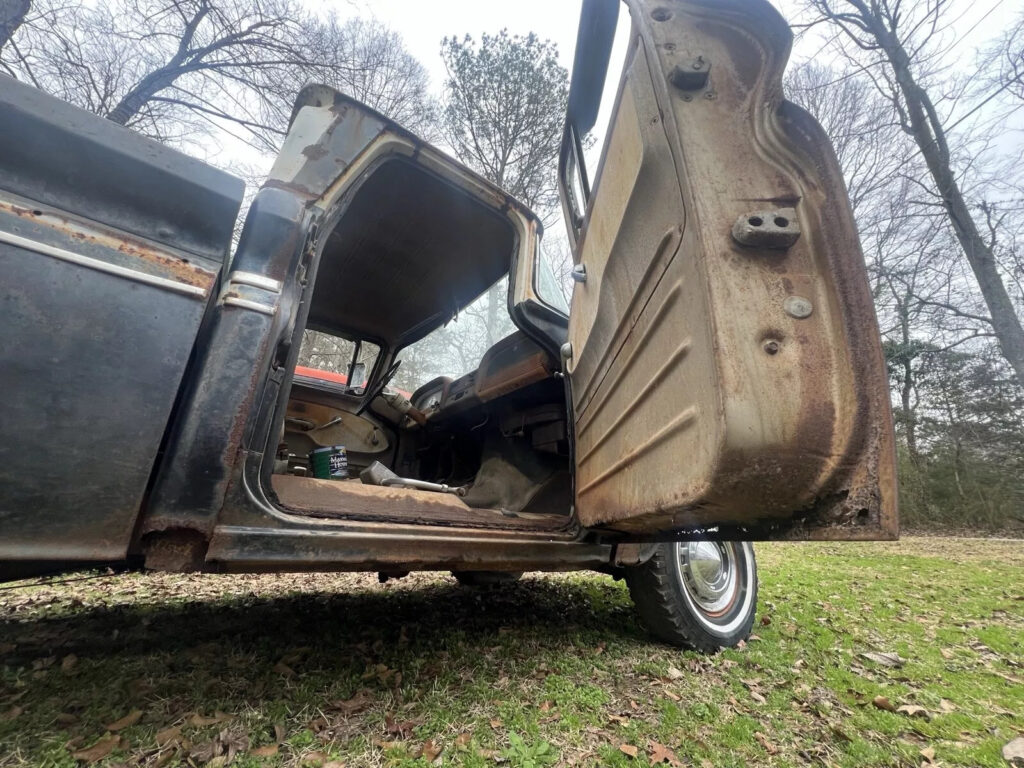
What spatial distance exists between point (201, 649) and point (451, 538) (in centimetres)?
114

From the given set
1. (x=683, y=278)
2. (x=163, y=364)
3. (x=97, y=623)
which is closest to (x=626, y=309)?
(x=683, y=278)

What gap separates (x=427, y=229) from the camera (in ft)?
8.03

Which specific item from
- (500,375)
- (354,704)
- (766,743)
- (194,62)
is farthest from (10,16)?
(766,743)

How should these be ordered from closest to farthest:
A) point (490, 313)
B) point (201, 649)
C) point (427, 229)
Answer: point (201, 649) < point (427, 229) < point (490, 313)

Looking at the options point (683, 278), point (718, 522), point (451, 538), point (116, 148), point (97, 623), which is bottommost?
point (97, 623)

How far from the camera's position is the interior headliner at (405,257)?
2.19 metres

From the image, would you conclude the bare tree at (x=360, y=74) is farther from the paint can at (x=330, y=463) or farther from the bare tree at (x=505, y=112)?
the paint can at (x=330, y=463)

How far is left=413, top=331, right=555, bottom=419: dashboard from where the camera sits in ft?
7.46

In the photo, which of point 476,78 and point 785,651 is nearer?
point 785,651

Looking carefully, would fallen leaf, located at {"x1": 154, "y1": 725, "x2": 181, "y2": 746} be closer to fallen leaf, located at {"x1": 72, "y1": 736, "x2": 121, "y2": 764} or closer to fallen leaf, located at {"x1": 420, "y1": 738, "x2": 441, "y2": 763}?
fallen leaf, located at {"x1": 72, "y1": 736, "x2": 121, "y2": 764}

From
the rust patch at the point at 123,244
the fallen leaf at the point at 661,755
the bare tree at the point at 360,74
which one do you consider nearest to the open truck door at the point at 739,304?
the fallen leaf at the point at 661,755

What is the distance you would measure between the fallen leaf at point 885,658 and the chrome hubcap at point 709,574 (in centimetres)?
61

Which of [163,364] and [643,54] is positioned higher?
[643,54]

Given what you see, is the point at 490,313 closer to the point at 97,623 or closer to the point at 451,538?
the point at 451,538
